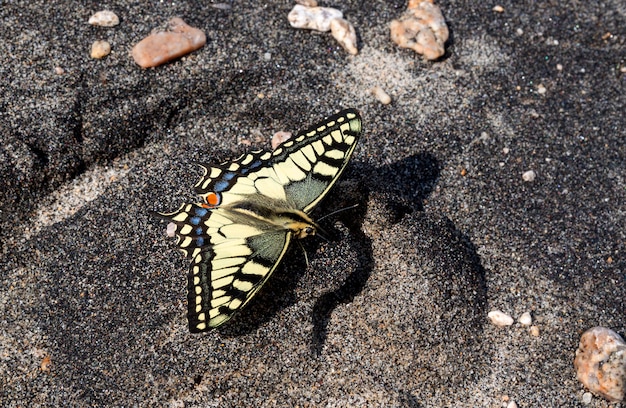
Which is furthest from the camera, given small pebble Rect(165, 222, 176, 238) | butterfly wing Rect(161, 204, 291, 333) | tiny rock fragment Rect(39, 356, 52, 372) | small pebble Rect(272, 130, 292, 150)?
small pebble Rect(272, 130, 292, 150)

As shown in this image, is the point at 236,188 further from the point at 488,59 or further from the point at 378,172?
the point at 488,59

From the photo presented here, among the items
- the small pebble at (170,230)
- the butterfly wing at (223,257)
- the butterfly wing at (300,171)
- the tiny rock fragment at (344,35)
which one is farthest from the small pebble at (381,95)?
the small pebble at (170,230)

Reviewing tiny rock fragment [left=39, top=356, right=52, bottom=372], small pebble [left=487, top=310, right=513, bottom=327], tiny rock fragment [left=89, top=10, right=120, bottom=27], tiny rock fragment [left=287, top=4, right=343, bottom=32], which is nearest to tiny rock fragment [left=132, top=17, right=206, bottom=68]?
tiny rock fragment [left=89, top=10, right=120, bottom=27]

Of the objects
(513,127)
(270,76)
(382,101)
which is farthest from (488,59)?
(270,76)

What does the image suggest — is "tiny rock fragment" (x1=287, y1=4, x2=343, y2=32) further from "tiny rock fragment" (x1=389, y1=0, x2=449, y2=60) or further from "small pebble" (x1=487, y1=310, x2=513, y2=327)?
"small pebble" (x1=487, y1=310, x2=513, y2=327)

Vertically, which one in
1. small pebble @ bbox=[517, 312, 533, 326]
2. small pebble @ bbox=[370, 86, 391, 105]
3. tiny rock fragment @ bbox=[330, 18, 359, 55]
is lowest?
small pebble @ bbox=[517, 312, 533, 326]

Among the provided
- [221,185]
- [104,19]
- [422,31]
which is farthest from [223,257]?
[422,31]
